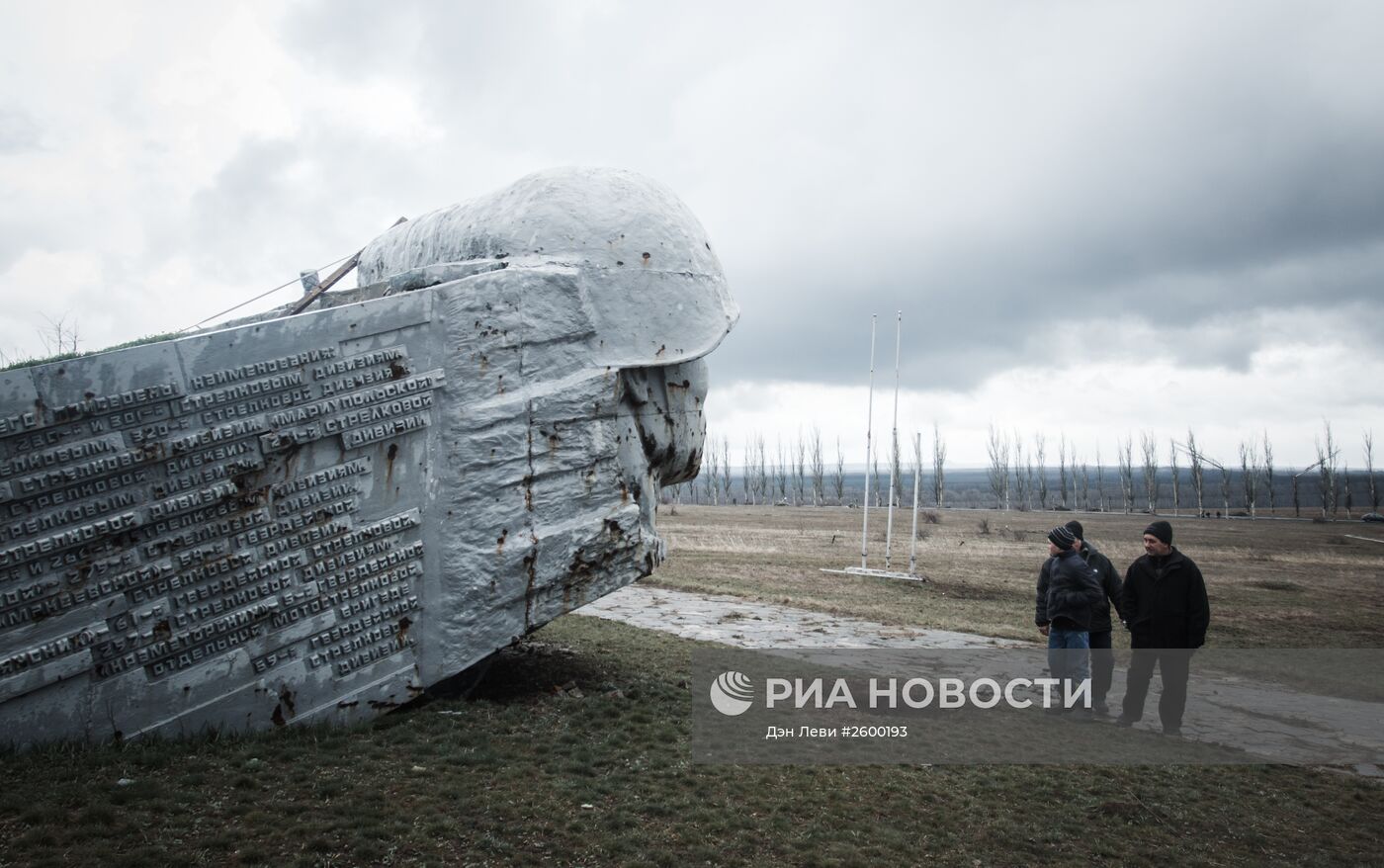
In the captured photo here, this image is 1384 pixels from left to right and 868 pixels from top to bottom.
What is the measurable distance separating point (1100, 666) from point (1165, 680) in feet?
2.86

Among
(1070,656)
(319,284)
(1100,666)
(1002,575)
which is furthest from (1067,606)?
(1002,575)

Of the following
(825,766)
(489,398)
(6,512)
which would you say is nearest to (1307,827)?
(825,766)

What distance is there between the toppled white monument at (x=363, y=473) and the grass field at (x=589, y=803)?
1.74 ft

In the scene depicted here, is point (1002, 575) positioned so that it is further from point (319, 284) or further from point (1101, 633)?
point (319, 284)

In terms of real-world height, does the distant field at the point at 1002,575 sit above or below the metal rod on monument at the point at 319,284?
below

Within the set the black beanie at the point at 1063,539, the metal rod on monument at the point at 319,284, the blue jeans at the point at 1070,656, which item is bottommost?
the blue jeans at the point at 1070,656

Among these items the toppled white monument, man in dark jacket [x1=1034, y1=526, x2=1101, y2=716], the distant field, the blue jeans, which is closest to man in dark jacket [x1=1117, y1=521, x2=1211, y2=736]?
man in dark jacket [x1=1034, y1=526, x2=1101, y2=716]

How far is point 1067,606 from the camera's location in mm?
8359

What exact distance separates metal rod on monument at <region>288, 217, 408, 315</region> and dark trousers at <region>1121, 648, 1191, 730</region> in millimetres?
8719

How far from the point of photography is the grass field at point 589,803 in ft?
15.1

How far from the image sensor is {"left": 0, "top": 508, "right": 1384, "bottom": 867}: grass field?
15.1ft

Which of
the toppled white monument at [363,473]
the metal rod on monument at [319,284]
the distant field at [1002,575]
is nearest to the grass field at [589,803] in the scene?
the toppled white monument at [363,473]

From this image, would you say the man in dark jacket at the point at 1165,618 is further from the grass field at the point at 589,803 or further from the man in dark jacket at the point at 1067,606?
the grass field at the point at 589,803

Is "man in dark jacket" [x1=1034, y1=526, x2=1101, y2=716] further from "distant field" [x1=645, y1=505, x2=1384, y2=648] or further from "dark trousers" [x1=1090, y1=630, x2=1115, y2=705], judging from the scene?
"distant field" [x1=645, y1=505, x2=1384, y2=648]
